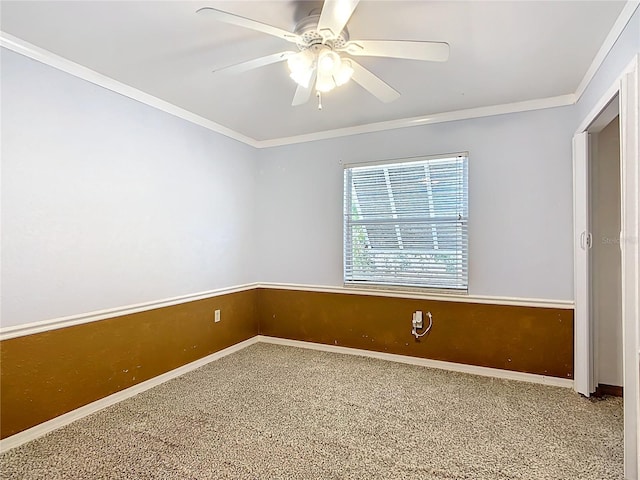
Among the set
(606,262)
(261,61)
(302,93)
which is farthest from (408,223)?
(261,61)

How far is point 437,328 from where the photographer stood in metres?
3.28

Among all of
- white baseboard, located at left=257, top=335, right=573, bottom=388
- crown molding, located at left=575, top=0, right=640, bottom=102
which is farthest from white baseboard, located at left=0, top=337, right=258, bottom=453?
crown molding, located at left=575, top=0, right=640, bottom=102

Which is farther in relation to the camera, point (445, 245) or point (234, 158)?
point (234, 158)

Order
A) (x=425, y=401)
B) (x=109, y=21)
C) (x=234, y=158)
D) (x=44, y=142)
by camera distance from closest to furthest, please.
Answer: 1. (x=109, y=21)
2. (x=44, y=142)
3. (x=425, y=401)
4. (x=234, y=158)

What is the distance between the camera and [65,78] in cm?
232

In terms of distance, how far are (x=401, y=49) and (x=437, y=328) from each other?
8.08 ft

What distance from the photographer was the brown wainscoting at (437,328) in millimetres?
2904

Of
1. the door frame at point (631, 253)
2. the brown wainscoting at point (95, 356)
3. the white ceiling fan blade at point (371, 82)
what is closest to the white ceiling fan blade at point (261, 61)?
the white ceiling fan blade at point (371, 82)

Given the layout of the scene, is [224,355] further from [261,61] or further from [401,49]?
[401,49]

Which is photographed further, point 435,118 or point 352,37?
point 435,118

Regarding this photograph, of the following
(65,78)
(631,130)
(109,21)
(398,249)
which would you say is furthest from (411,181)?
(65,78)

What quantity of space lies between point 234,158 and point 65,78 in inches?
68.1

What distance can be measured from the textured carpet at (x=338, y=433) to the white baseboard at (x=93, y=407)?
6 centimetres

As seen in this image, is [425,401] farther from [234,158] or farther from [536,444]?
[234,158]
